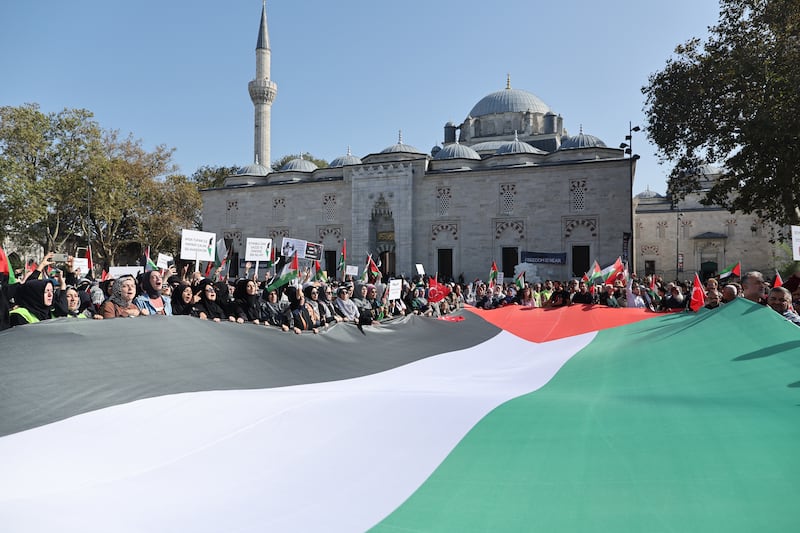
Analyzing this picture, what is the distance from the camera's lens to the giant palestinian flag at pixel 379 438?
2430mm

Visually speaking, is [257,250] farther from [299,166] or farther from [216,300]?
[299,166]

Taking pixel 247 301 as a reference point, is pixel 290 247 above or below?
above

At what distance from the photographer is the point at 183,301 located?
660 cm

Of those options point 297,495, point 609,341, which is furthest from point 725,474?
point 609,341

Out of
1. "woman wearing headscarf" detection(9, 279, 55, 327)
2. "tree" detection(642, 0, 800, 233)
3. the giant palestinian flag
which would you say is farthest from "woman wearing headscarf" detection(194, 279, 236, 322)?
"tree" detection(642, 0, 800, 233)

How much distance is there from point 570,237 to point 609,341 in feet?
86.1

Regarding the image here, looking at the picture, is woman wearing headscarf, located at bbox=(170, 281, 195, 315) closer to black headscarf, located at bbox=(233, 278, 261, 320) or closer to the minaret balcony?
black headscarf, located at bbox=(233, 278, 261, 320)

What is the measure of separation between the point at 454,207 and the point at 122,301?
1214 inches

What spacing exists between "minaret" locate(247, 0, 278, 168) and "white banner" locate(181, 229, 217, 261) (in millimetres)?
38255

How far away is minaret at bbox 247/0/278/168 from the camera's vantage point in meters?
45.4

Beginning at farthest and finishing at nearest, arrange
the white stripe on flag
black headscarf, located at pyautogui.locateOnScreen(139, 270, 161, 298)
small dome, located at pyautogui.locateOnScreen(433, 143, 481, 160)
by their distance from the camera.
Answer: small dome, located at pyautogui.locateOnScreen(433, 143, 481, 160) → black headscarf, located at pyautogui.locateOnScreen(139, 270, 161, 298) → the white stripe on flag

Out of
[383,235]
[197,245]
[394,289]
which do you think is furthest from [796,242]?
[383,235]

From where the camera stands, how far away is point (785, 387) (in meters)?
3.27

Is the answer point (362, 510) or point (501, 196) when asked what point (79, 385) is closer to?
point (362, 510)
